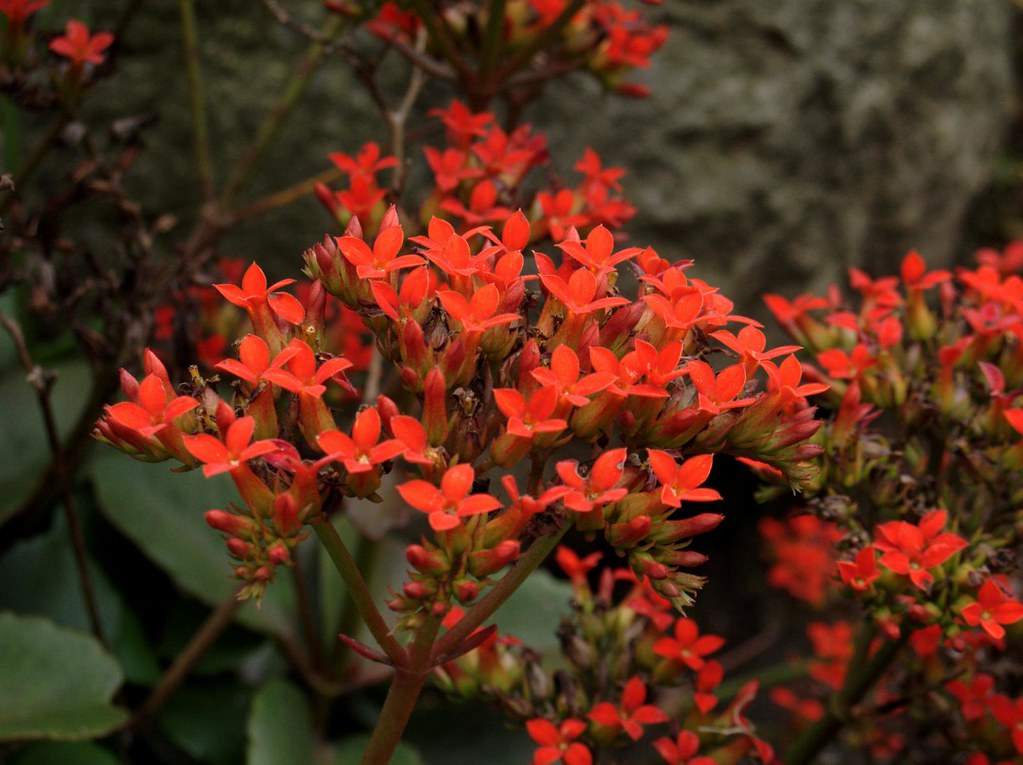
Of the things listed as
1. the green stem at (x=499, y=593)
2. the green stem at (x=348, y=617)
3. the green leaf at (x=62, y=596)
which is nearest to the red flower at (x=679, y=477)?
the green stem at (x=499, y=593)

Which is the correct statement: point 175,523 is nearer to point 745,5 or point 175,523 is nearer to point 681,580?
point 681,580

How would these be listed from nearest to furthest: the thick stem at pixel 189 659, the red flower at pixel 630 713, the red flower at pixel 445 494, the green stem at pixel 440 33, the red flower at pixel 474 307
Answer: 1. the red flower at pixel 445 494
2. the red flower at pixel 474 307
3. the red flower at pixel 630 713
4. the green stem at pixel 440 33
5. the thick stem at pixel 189 659

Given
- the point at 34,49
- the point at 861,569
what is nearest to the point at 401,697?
the point at 861,569

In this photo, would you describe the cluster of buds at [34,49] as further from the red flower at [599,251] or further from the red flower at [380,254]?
the red flower at [599,251]

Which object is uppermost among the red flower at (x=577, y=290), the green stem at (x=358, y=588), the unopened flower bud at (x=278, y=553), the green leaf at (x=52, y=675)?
the red flower at (x=577, y=290)

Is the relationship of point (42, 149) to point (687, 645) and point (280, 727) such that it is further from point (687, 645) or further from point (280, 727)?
point (687, 645)

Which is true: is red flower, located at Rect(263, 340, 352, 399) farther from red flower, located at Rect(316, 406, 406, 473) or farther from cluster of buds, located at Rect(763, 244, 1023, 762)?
cluster of buds, located at Rect(763, 244, 1023, 762)
